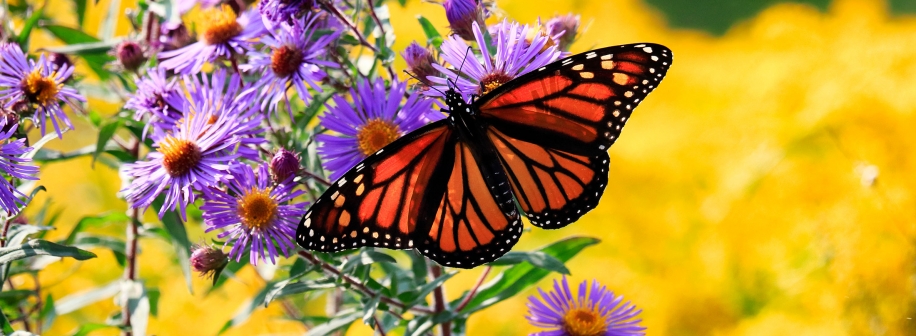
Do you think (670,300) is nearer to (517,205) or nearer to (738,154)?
(738,154)

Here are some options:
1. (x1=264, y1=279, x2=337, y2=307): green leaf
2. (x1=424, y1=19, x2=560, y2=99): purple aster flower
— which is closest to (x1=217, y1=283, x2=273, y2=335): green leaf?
(x1=264, y1=279, x2=337, y2=307): green leaf

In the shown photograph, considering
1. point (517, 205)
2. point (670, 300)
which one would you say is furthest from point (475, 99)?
point (670, 300)

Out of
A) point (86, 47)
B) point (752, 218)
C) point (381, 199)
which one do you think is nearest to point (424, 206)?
point (381, 199)

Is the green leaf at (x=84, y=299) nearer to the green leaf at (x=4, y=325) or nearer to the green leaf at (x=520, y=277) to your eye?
the green leaf at (x=4, y=325)

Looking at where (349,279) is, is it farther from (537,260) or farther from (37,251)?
(37,251)

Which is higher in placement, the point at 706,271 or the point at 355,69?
the point at 706,271

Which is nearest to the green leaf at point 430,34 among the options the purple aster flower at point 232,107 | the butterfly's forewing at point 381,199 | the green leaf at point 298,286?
the butterfly's forewing at point 381,199

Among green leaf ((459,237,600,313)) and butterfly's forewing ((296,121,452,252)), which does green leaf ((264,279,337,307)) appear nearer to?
butterfly's forewing ((296,121,452,252))
